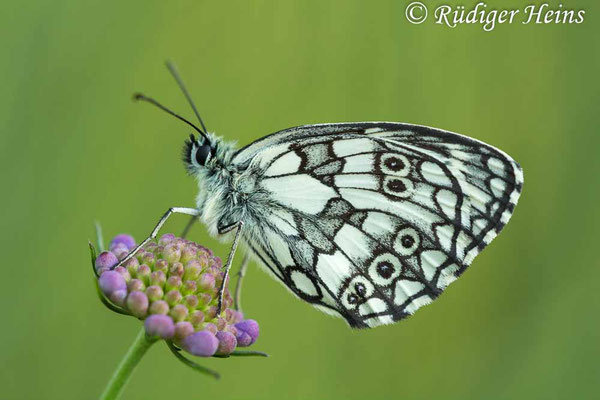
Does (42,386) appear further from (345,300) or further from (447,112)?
(447,112)

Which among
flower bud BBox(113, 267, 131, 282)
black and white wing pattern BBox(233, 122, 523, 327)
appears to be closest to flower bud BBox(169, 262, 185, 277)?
flower bud BBox(113, 267, 131, 282)

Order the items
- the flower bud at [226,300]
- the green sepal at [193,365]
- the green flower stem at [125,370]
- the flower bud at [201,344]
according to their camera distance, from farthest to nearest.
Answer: the flower bud at [226,300], the flower bud at [201,344], the green flower stem at [125,370], the green sepal at [193,365]

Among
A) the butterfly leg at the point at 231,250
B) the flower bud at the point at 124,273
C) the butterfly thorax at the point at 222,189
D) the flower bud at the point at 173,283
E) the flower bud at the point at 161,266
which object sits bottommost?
the flower bud at the point at 124,273

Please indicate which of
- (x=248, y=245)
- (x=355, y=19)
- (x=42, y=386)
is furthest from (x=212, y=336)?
(x=355, y=19)

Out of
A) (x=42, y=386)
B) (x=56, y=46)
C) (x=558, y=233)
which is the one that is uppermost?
(x=558, y=233)

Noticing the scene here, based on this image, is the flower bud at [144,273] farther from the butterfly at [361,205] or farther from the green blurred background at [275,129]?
the green blurred background at [275,129]

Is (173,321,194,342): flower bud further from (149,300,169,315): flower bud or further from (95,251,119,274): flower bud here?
(95,251,119,274): flower bud

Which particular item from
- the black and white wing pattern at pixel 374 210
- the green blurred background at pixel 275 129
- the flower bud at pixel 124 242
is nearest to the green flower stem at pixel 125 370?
the flower bud at pixel 124 242
